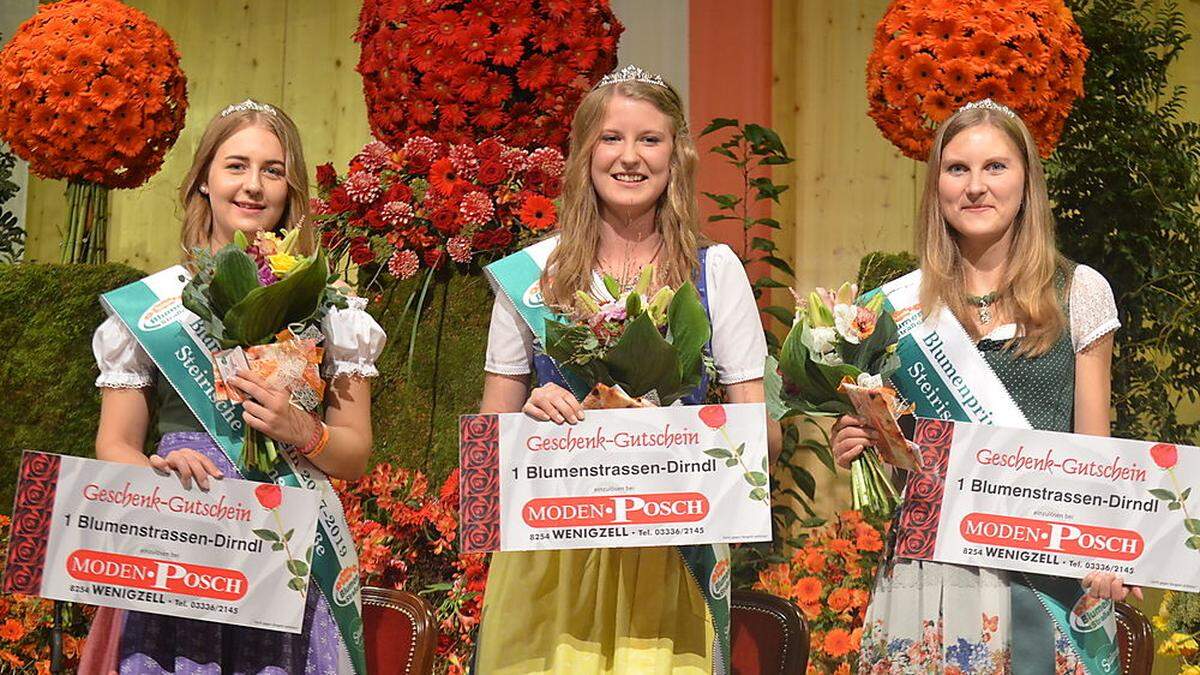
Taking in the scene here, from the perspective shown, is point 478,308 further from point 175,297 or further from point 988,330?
point 988,330

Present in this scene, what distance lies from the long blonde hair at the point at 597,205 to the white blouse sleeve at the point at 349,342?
31 cm

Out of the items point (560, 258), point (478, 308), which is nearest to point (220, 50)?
point (478, 308)

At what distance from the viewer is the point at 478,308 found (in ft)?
11.6

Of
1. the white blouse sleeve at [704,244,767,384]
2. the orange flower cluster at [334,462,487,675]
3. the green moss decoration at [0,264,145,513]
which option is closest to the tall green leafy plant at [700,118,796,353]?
the orange flower cluster at [334,462,487,675]

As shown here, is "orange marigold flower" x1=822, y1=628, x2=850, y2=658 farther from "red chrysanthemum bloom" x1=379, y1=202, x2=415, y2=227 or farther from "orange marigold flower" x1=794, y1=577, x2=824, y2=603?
"red chrysanthemum bloom" x1=379, y1=202, x2=415, y2=227

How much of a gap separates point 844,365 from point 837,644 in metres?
1.39

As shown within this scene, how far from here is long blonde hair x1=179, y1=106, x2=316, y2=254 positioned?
245 cm

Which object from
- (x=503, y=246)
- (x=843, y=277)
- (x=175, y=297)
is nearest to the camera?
(x=175, y=297)

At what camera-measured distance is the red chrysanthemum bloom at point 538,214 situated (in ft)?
11.3

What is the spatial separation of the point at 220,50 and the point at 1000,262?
381 cm

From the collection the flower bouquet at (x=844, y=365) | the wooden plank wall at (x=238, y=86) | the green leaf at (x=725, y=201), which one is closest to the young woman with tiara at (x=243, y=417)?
the flower bouquet at (x=844, y=365)

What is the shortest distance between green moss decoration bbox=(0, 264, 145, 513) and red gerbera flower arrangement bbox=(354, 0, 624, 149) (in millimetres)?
989

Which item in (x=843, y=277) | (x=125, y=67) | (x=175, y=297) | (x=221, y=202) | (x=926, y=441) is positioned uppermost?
(x=125, y=67)

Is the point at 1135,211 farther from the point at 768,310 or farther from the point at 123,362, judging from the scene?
the point at 123,362
